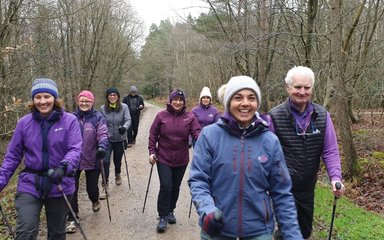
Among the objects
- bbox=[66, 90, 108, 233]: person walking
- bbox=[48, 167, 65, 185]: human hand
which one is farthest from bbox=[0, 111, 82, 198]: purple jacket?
bbox=[66, 90, 108, 233]: person walking

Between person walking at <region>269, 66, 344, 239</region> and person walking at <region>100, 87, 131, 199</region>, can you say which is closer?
person walking at <region>269, 66, 344, 239</region>

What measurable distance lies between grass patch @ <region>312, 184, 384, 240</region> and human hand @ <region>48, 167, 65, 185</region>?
404 centimetres

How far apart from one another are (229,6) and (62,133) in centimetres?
1289

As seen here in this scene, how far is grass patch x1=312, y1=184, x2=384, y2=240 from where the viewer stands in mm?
6023

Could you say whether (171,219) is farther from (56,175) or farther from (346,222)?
(56,175)

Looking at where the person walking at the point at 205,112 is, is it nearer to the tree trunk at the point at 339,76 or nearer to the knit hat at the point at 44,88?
the tree trunk at the point at 339,76

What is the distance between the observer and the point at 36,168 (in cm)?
401

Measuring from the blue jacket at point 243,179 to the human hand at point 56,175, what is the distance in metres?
1.63

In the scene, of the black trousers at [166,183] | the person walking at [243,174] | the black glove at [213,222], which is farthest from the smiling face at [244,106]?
the black trousers at [166,183]

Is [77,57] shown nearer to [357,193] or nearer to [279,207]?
[357,193]

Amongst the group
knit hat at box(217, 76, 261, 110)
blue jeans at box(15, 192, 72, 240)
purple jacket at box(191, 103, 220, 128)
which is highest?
knit hat at box(217, 76, 261, 110)

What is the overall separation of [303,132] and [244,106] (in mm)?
1334

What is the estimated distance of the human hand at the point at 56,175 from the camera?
3784 mm

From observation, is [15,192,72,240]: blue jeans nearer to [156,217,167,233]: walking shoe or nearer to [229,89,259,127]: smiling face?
[156,217,167,233]: walking shoe
